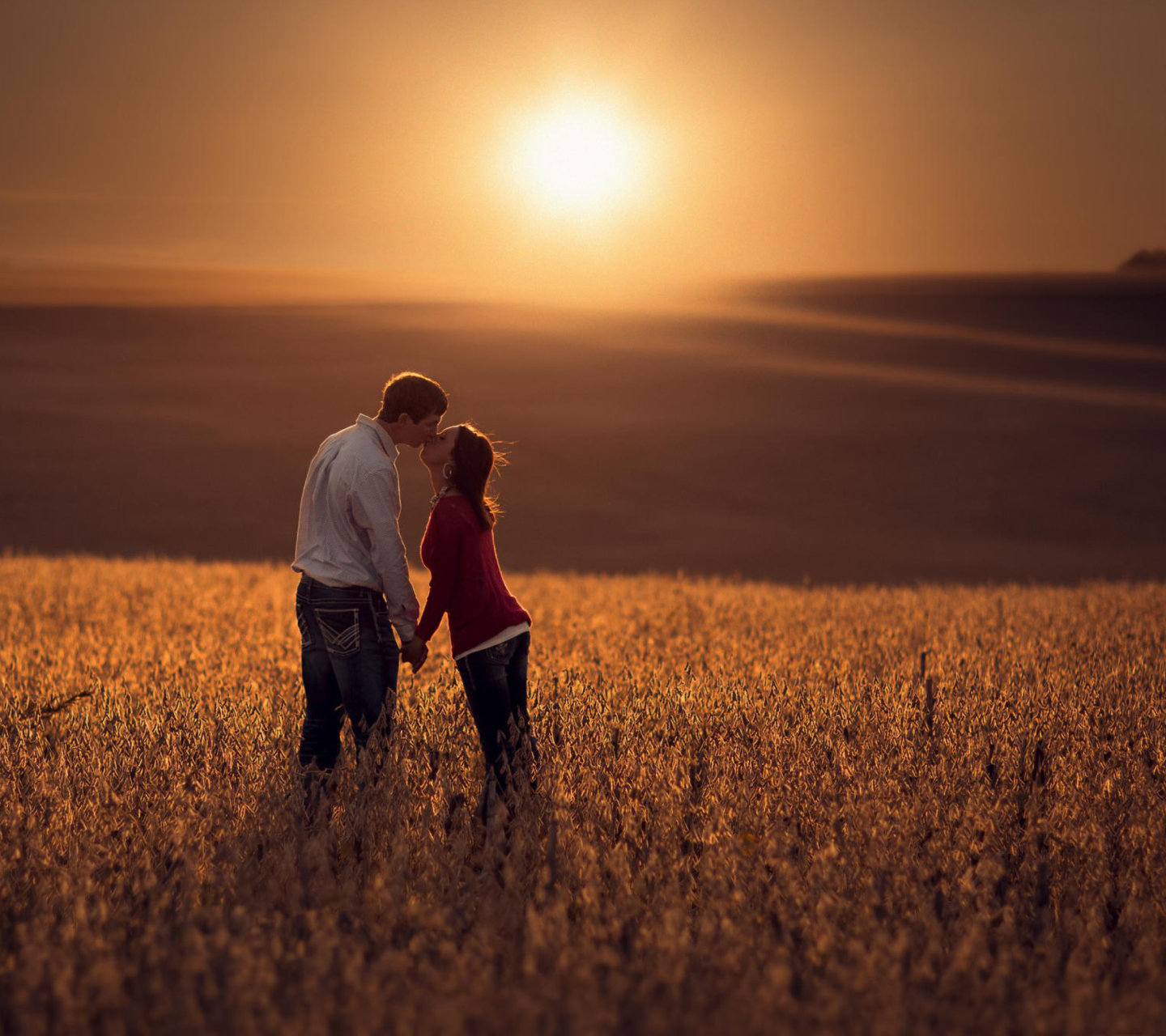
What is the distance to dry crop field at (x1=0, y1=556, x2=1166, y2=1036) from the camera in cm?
305

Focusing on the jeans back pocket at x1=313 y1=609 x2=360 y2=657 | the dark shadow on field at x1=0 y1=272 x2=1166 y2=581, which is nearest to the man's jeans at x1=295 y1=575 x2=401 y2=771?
the jeans back pocket at x1=313 y1=609 x2=360 y2=657

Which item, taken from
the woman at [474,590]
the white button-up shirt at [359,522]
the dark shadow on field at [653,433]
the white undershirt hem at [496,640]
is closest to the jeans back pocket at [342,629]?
the white button-up shirt at [359,522]

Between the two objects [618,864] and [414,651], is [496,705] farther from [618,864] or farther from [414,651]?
[618,864]

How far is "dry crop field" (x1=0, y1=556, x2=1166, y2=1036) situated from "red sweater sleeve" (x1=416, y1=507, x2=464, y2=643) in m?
0.60

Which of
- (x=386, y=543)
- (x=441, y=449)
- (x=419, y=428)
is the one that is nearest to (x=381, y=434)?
(x=419, y=428)

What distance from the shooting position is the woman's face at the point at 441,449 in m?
4.95

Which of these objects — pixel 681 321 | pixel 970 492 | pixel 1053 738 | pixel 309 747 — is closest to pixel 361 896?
pixel 309 747

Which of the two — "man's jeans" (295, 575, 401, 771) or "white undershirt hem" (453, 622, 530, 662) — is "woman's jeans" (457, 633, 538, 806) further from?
"man's jeans" (295, 575, 401, 771)

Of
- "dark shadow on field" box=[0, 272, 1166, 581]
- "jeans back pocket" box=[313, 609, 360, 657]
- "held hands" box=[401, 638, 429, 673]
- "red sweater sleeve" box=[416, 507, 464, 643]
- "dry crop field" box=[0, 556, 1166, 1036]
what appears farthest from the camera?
"dark shadow on field" box=[0, 272, 1166, 581]

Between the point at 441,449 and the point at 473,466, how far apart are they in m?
0.15

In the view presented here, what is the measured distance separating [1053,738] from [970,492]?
34.4 meters

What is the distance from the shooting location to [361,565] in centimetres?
515

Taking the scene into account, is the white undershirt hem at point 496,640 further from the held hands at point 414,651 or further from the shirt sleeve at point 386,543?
the shirt sleeve at point 386,543

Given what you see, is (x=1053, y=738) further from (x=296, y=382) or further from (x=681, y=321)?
(x=681, y=321)
